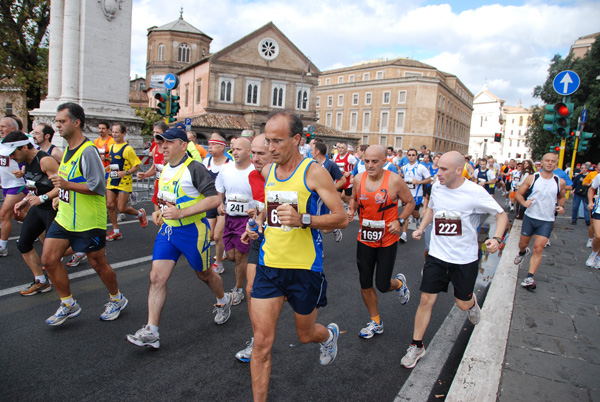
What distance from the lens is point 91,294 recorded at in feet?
16.7

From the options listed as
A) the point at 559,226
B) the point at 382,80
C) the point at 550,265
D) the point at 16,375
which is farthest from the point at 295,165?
the point at 382,80

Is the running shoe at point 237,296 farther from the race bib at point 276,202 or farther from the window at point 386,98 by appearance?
the window at point 386,98

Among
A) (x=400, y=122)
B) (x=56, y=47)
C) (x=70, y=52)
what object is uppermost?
(x=400, y=122)

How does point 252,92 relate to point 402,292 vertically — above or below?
above

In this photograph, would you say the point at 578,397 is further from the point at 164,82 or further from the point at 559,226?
the point at 164,82

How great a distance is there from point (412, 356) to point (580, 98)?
37410 mm

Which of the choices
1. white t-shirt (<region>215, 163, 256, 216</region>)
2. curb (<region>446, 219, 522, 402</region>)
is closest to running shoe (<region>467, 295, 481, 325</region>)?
curb (<region>446, 219, 522, 402</region>)

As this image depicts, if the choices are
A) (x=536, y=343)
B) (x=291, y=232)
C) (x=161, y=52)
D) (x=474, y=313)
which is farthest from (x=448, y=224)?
(x=161, y=52)

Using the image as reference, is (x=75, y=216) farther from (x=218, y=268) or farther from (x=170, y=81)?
(x=170, y=81)

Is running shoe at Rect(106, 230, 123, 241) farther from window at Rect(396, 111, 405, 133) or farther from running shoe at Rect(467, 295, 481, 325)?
window at Rect(396, 111, 405, 133)

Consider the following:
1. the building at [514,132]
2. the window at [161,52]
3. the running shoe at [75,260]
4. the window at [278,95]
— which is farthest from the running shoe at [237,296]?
the building at [514,132]

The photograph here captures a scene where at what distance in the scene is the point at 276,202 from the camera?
2.97 meters

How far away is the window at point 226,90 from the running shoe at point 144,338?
1846 inches

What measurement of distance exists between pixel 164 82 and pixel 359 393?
46.9 feet
